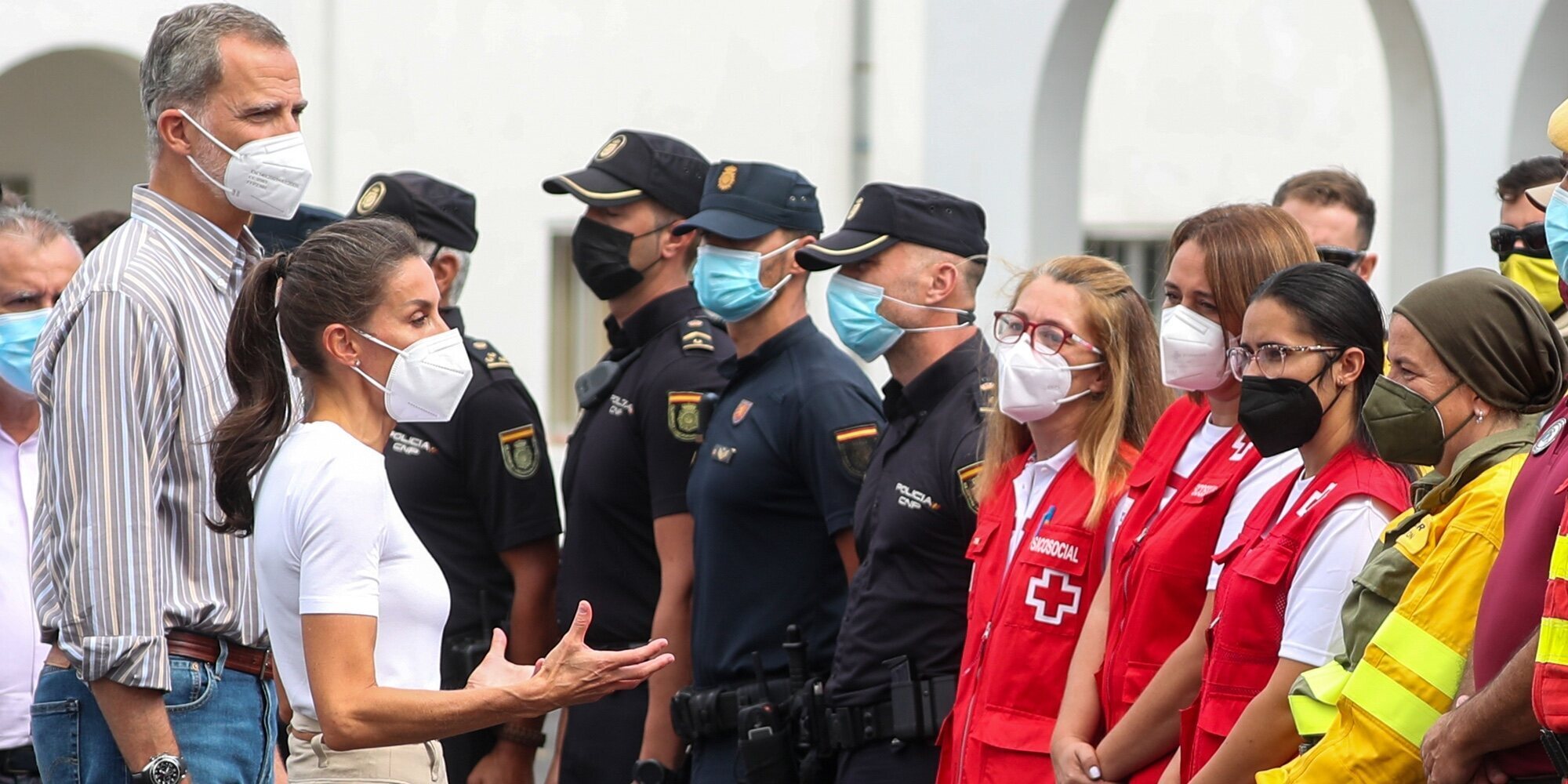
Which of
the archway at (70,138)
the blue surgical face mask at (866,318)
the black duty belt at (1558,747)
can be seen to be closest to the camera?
the black duty belt at (1558,747)

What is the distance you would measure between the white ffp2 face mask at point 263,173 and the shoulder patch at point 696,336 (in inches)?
69.1

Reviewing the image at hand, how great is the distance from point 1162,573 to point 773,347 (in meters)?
1.54

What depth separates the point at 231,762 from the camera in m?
3.62

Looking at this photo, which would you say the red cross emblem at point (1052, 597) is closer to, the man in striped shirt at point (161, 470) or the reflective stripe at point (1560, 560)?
the reflective stripe at point (1560, 560)

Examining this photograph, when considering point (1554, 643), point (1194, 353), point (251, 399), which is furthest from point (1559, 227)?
point (251, 399)

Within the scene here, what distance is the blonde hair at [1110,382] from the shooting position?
4461 millimetres

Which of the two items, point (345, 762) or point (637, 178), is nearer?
point (345, 762)

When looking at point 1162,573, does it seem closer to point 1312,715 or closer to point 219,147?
point 1312,715

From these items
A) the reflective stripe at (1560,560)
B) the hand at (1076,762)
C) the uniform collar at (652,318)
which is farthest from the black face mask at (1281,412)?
the uniform collar at (652,318)

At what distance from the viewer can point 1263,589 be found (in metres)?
3.66

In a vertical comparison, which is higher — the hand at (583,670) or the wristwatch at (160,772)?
the hand at (583,670)

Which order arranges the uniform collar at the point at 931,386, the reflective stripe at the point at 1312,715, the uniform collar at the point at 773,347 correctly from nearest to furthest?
the reflective stripe at the point at 1312,715 < the uniform collar at the point at 931,386 < the uniform collar at the point at 773,347

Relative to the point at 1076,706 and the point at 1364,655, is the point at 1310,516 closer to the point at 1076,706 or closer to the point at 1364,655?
the point at 1364,655

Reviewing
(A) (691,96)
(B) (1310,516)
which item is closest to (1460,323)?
(B) (1310,516)
